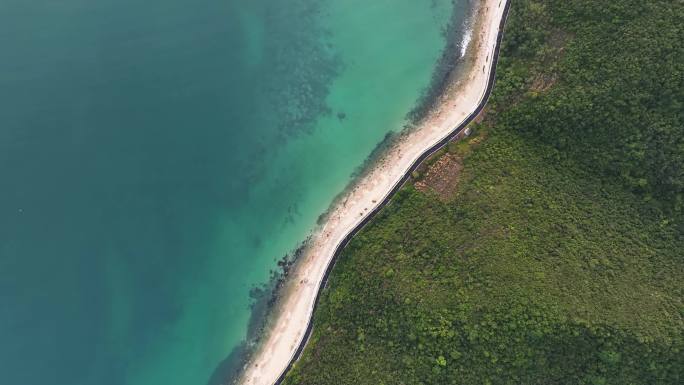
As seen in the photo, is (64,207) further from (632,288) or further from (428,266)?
(632,288)

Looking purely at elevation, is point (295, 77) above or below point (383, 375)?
above

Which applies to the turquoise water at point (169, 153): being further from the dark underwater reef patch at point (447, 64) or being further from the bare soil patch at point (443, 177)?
the bare soil patch at point (443, 177)

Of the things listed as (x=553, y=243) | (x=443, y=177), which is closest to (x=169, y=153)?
(x=443, y=177)

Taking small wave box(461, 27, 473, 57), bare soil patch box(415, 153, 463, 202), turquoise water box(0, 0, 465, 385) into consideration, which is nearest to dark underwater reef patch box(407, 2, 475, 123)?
small wave box(461, 27, 473, 57)

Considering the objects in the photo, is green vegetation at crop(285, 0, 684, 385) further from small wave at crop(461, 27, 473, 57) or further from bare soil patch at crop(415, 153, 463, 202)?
small wave at crop(461, 27, 473, 57)

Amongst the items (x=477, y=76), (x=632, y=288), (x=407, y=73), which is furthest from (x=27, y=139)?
(x=632, y=288)

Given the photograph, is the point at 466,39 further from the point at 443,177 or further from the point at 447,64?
the point at 443,177
